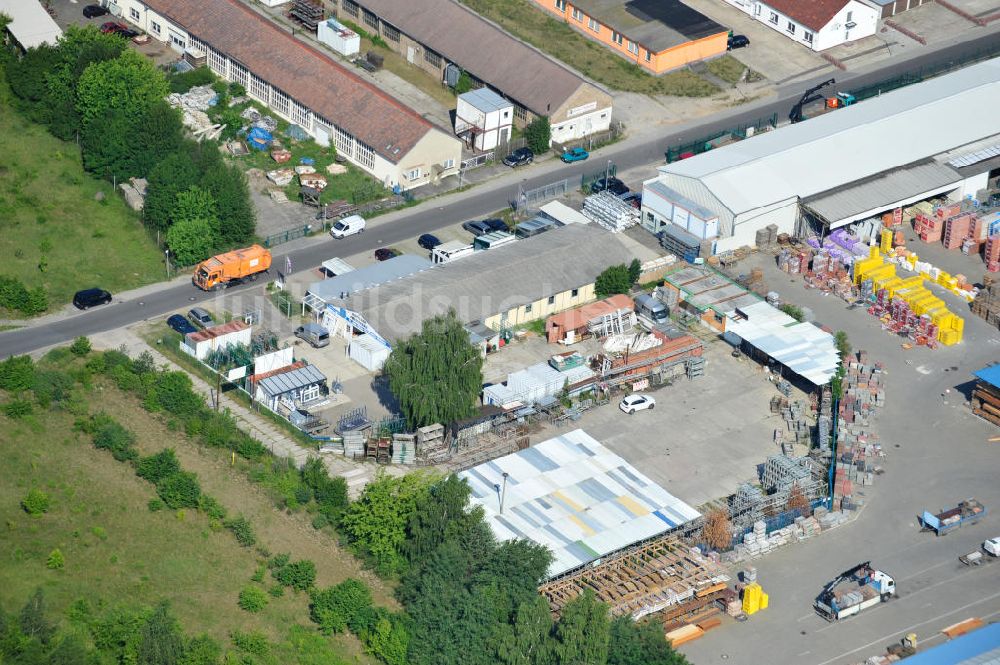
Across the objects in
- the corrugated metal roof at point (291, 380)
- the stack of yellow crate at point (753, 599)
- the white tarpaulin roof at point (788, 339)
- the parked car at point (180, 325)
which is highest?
the white tarpaulin roof at point (788, 339)

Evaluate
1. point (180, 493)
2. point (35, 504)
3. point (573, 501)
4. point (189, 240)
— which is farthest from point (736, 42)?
point (35, 504)

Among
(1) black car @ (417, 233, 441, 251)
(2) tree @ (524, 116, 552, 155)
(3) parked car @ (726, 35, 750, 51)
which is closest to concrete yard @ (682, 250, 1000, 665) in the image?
(1) black car @ (417, 233, 441, 251)

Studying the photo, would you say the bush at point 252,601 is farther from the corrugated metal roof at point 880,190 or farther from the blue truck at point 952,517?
the corrugated metal roof at point 880,190

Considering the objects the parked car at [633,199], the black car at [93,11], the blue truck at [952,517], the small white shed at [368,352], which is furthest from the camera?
the black car at [93,11]

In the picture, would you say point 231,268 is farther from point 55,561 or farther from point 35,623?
point 35,623

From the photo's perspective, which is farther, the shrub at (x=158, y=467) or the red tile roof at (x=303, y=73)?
the red tile roof at (x=303, y=73)

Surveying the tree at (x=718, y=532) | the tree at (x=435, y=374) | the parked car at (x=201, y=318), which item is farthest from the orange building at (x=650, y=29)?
the tree at (x=718, y=532)

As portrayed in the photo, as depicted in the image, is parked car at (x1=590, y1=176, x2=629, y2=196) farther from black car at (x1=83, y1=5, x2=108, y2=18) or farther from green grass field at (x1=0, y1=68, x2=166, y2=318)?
black car at (x1=83, y1=5, x2=108, y2=18)
